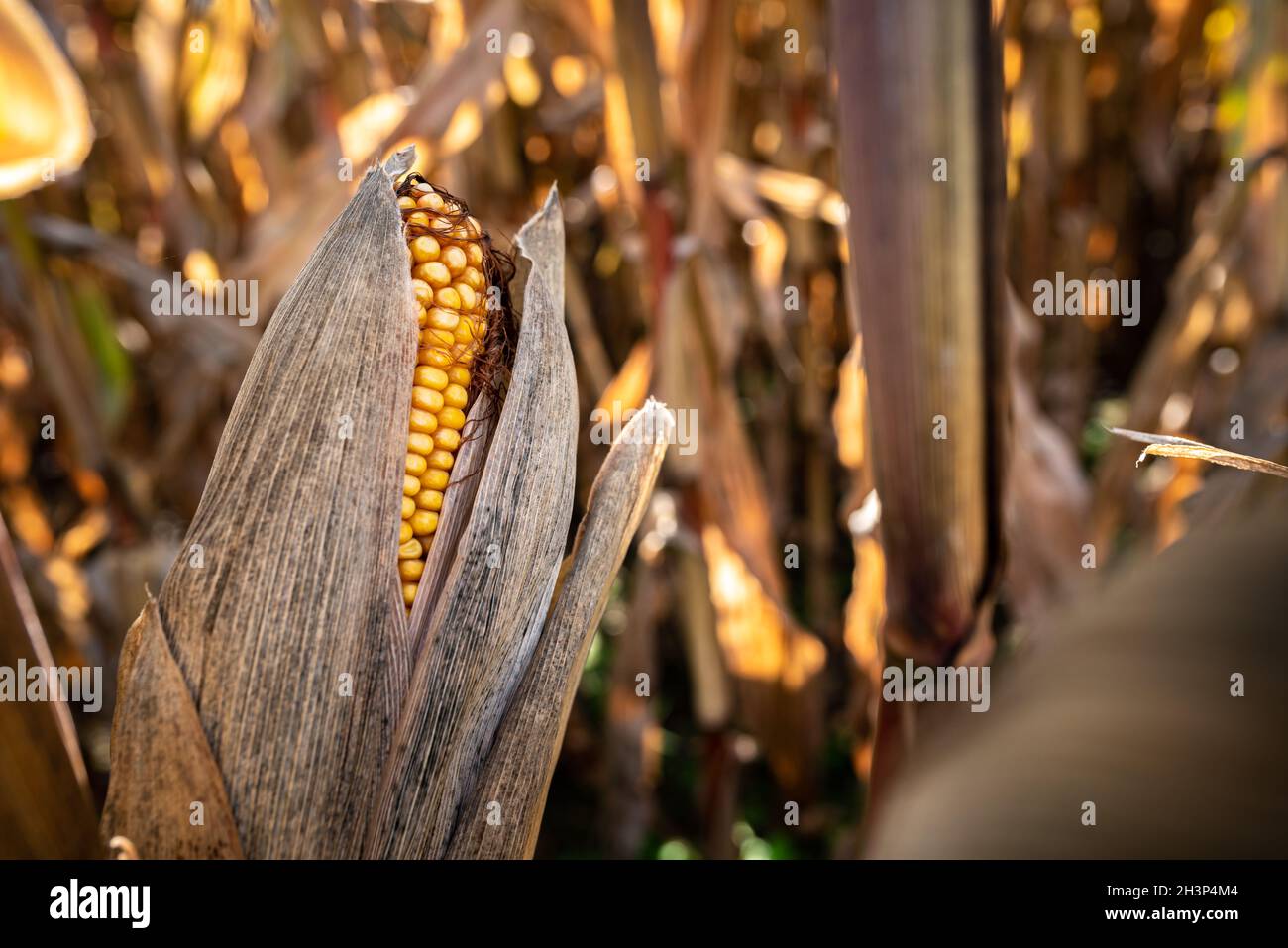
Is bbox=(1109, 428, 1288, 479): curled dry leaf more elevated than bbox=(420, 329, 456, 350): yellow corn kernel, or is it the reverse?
bbox=(420, 329, 456, 350): yellow corn kernel

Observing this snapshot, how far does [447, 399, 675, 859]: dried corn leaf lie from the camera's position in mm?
359

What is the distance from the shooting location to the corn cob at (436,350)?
37 cm

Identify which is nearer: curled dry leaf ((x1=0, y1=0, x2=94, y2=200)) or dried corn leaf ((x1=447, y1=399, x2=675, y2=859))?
dried corn leaf ((x1=447, y1=399, x2=675, y2=859))

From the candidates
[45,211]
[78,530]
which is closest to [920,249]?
[78,530]

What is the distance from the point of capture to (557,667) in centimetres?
37

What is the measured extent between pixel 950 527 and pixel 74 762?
0.44 m

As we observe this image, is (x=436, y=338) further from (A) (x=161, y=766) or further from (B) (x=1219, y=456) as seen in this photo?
(B) (x=1219, y=456)

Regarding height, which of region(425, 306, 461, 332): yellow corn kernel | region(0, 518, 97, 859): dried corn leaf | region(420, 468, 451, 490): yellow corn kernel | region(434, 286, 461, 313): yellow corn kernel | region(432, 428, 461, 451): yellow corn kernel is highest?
region(434, 286, 461, 313): yellow corn kernel

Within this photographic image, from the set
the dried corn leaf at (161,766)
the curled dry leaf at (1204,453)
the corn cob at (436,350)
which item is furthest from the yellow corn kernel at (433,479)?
the curled dry leaf at (1204,453)

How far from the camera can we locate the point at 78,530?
1.42m

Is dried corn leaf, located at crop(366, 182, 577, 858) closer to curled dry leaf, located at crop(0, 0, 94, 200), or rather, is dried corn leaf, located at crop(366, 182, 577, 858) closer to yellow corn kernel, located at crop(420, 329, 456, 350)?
yellow corn kernel, located at crop(420, 329, 456, 350)

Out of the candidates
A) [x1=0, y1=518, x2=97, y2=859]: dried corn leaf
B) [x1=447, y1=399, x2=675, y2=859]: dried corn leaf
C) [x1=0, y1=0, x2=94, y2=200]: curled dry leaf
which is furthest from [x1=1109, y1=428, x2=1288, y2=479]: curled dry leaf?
[x1=0, y1=0, x2=94, y2=200]: curled dry leaf

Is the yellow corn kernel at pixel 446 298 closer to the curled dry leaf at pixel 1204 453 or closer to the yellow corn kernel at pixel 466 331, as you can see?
the yellow corn kernel at pixel 466 331
